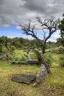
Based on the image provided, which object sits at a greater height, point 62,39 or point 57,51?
point 62,39

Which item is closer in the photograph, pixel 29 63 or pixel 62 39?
pixel 29 63

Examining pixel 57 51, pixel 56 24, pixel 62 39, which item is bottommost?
pixel 57 51

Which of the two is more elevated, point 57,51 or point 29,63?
point 29,63

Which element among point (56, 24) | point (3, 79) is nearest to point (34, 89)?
point (3, 79)

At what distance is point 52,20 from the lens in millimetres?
42188

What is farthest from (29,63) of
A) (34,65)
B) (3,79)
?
(3,79)

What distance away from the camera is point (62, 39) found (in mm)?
37656

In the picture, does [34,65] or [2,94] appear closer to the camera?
[2,94]

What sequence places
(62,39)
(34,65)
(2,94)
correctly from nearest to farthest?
(2,94)
(34,65)
(62,39)

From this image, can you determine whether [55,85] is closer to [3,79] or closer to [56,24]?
[3,79]

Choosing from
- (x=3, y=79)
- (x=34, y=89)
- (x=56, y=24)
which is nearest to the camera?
(x=34, y=89)

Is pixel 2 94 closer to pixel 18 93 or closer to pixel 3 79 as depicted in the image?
pixel 18 93

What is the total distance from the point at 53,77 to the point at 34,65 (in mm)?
6114

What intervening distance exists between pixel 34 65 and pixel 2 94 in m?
9.74
